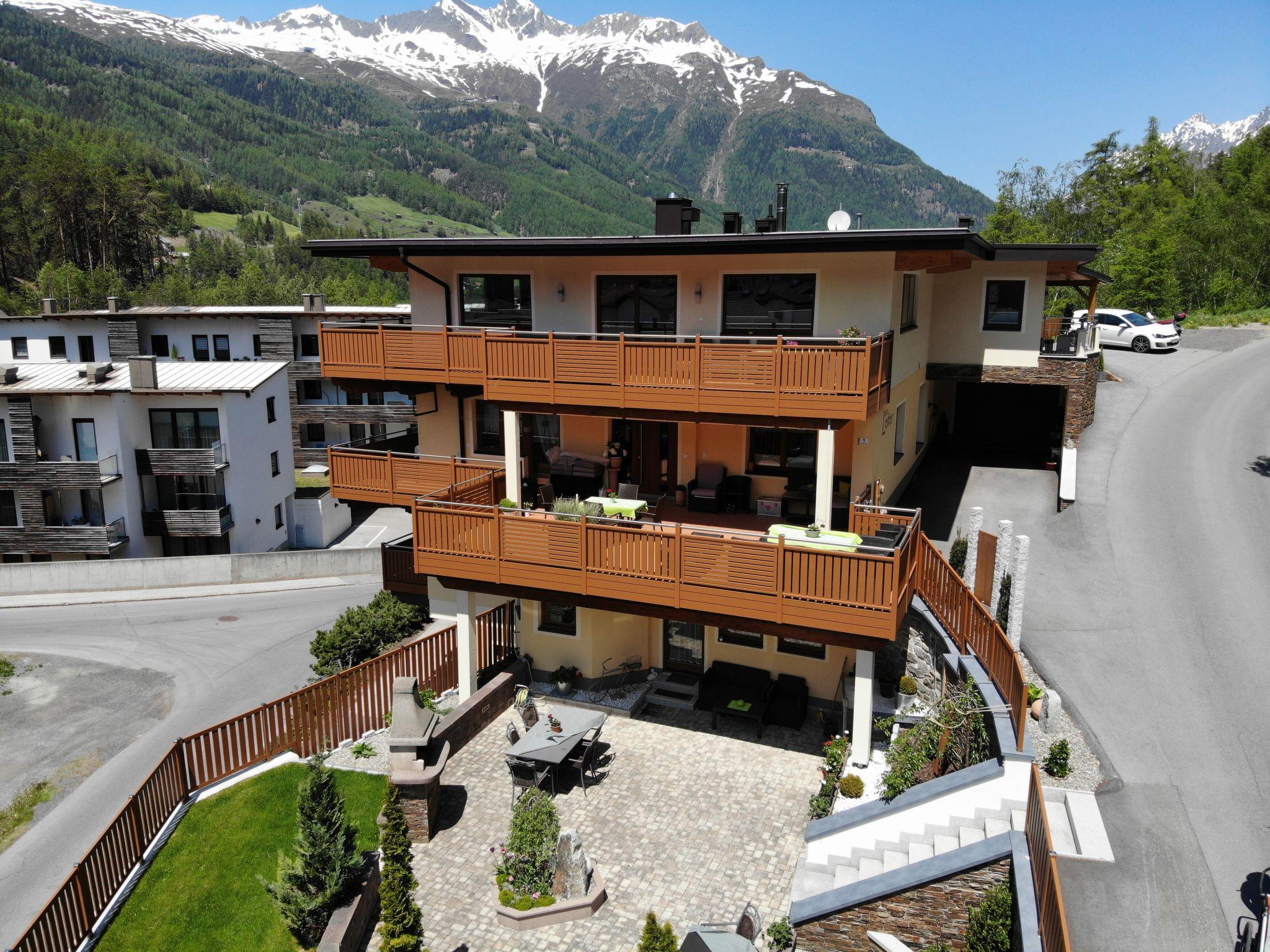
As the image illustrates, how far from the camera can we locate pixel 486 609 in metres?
19.6

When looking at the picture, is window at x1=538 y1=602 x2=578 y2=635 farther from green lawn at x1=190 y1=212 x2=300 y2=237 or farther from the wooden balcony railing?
green lawn at x1=190 y1=212 x2=300 y2=237

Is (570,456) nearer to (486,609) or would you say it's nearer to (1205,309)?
(486,609)

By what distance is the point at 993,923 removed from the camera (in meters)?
9.86

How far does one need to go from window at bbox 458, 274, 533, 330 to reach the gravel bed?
43.2 ft

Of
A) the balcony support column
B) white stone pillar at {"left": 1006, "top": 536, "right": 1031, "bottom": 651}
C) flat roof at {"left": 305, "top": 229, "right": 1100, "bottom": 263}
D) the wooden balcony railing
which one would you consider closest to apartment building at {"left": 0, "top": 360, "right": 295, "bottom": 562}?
flat roof at {"left": 305, "top": 229, "right": 1100, "bottom": 263}

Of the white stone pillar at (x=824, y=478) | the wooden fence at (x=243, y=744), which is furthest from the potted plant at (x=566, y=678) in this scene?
the white stone pillar at (x=824, y=478)

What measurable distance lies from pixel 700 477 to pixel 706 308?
3617 millimetres

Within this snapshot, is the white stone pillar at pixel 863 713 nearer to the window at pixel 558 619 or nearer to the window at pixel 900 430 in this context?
the window at pixel 558 619

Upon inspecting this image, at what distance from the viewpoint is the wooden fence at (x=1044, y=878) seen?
8.34m

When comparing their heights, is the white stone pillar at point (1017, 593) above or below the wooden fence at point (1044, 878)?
above

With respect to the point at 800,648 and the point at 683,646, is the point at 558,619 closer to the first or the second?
the point at 683,646

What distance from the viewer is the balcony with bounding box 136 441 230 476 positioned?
122ft

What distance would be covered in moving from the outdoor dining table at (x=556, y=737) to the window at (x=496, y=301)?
8987 millimetres

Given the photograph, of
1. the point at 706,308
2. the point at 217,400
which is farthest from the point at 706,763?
the point at 217,400
